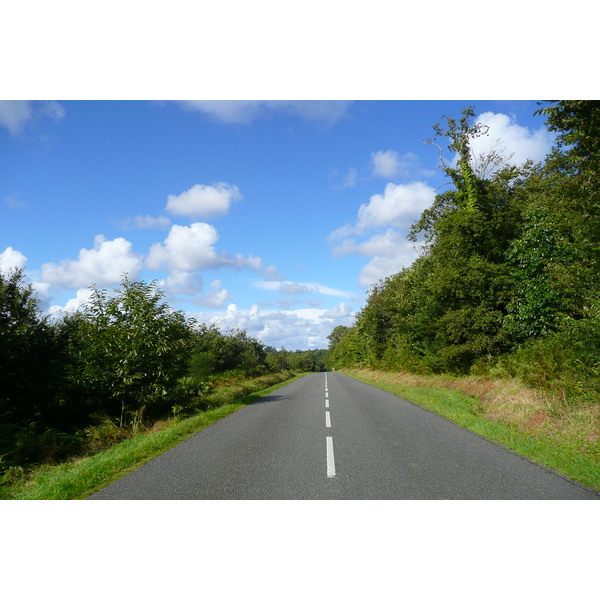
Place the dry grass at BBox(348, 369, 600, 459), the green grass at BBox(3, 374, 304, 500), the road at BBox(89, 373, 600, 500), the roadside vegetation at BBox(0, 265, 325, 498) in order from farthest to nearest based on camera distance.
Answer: the roadside vegetation at BBox(0, 265, 325, 498), the dry grass at BBox(348, 369, 600, 459), the green grass at BBox(3, 374, 304, 500), the road at BBox(89, 373, 600, 500)

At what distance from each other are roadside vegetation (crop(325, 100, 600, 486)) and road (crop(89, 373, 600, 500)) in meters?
1.61

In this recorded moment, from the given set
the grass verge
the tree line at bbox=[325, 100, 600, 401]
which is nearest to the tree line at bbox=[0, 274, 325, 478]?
the grass verge

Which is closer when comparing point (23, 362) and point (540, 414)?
point (540, 414)

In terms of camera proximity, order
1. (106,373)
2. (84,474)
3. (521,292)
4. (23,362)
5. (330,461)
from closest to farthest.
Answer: (84,474) < (330,461) < (106,373) < (23,362) < (521,292)

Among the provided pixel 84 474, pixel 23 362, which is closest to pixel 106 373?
pixel 23 362

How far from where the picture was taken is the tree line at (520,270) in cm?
851

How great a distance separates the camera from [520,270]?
15273 millimetres

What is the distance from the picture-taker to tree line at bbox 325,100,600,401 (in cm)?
851

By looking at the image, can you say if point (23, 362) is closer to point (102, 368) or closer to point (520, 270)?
point (102, 368)

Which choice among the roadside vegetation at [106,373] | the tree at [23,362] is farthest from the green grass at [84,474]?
the tree at [23,362]

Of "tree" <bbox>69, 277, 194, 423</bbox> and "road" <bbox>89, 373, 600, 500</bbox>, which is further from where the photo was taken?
"tree" <bbox>69, 277, 194, 423</bbox>

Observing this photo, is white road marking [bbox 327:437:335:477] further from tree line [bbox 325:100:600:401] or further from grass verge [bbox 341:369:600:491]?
tree line [bbox 325:100:600:401]

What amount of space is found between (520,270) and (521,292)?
1.06 metres

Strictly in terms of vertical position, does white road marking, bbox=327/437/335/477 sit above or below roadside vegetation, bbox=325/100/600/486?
below
